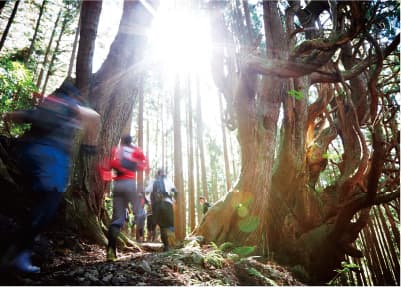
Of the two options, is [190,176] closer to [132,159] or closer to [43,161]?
[132,159]

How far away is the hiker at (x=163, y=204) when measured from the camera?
496 cm

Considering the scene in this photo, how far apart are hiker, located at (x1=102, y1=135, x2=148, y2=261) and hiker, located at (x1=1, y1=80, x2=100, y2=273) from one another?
110cm

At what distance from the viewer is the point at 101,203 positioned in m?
4.33

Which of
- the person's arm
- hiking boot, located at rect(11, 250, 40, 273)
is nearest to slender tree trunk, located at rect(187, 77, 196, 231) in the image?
hiking boot, located at rect(11, 250, 40, 273)

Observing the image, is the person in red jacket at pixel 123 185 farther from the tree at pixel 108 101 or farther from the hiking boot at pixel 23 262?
the hiking boot at pixel 23 262

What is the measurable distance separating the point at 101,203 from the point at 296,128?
4964 millimetres

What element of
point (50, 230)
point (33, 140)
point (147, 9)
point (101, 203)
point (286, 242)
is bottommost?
point (286, 242)

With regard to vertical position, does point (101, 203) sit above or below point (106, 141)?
below

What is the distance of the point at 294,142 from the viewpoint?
6.57m

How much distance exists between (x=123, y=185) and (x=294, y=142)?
15.5ft

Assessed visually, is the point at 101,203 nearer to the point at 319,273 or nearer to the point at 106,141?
the point at 106,141

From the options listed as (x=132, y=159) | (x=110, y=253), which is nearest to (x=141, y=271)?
(x=110, y=253)

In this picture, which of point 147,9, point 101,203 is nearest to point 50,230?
point 101,203

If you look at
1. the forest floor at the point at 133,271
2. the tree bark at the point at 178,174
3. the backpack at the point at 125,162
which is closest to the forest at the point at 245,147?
the forest floor at the point at 133,271
